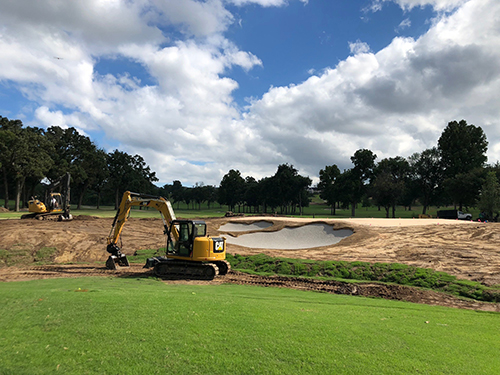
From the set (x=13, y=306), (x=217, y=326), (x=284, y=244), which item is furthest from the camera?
(x=284, y=244)

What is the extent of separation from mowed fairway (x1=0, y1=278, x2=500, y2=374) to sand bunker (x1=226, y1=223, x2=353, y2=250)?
20655mm

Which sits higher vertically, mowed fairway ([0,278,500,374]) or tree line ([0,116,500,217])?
tree line ([0,116,500,217])

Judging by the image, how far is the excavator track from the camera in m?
14.5

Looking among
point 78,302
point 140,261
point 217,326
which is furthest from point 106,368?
point 140,261

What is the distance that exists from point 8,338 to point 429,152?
73963 millimetres

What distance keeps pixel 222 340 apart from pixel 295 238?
25.2 meters

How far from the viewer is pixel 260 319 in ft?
19.6

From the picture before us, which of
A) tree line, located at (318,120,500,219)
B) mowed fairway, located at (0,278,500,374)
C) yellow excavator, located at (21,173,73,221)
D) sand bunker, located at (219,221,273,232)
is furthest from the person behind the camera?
tree line, located at (318,120,500,219)

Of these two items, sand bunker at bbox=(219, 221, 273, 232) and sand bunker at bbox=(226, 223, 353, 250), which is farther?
sand bunker at bbox=(219, 221, 273, 232)

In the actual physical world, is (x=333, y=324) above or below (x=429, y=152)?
below

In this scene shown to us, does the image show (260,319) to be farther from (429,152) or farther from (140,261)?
(429,152)

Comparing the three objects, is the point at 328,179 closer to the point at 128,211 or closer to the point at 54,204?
the point at 54,204

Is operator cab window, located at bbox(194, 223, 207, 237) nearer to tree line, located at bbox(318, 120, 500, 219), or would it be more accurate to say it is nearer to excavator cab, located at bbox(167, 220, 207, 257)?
excavator cab, located at bbox(167, 220, 207, 257)

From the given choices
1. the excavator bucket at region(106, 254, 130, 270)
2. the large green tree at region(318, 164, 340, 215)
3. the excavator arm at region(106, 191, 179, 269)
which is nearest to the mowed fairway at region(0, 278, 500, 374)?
the excavator arm at region(106, 191, 179, 269)
